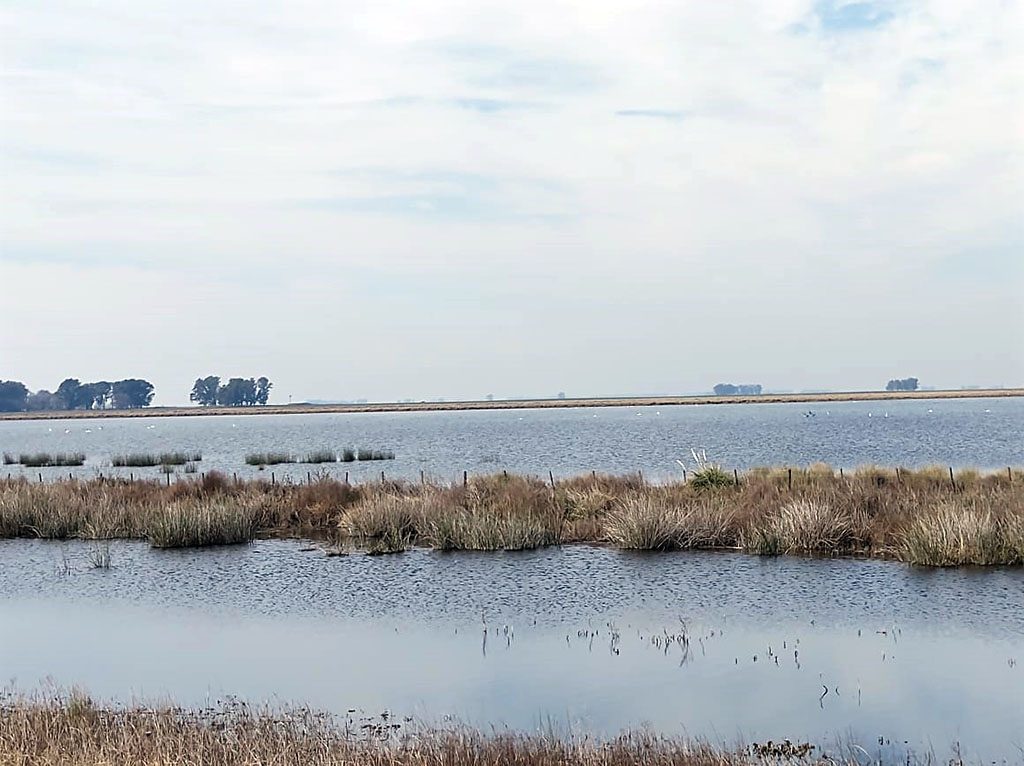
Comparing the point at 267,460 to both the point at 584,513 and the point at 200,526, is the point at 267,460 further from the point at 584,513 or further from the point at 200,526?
the point at 584,513

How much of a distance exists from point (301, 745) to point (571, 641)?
5.83 meters

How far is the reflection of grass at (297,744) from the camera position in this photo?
29.5 ft

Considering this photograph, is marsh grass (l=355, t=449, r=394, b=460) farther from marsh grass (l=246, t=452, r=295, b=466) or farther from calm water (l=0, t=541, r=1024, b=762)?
calm water (l=0, t=541, r=1024, b=762)

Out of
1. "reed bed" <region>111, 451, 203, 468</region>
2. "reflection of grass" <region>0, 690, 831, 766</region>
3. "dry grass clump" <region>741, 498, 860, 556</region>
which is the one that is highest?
"dry grass clump" <region>741, 498, 860, 556</region>

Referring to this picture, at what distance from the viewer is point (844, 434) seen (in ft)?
248

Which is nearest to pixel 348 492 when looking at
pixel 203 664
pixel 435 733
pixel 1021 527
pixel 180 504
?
pixel 180 504

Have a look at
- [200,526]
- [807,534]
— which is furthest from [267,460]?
[807,534]

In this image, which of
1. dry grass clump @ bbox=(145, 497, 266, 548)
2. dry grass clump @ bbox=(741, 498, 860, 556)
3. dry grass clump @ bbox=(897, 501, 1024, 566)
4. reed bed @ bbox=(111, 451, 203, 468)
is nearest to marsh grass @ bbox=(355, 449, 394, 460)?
reed bed @ bbox=(111, 451, 203, 468)

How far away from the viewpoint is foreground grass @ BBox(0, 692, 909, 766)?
353 inches

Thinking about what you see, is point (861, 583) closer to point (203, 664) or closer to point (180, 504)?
point (203, 664)

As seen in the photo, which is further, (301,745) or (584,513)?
(584,513)

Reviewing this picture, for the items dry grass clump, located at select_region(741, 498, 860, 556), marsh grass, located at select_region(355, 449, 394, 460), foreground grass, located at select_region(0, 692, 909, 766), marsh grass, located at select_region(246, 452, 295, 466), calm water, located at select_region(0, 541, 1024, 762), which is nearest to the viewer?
foreground grass, located at select_region(0, 692, 909, 766)

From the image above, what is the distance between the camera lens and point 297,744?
384 inches

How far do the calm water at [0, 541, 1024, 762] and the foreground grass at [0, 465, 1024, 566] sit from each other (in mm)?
854
